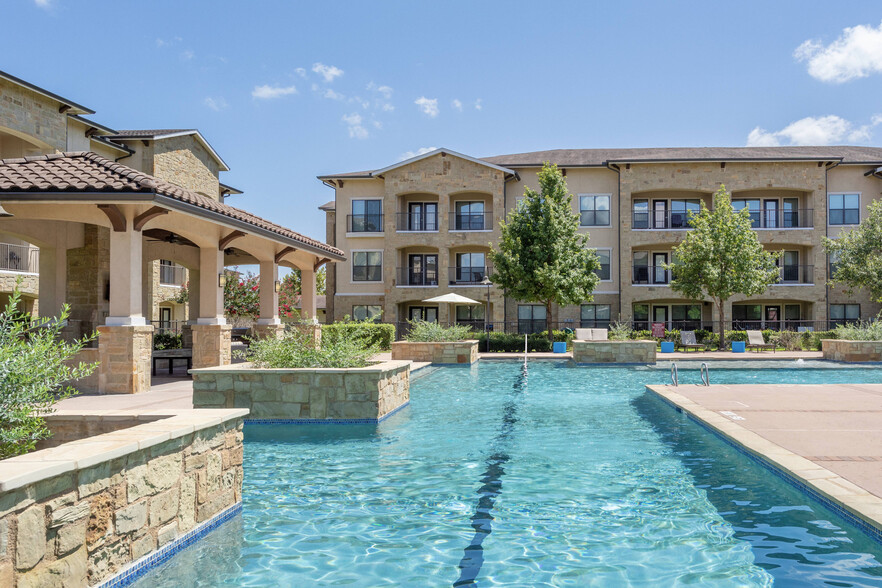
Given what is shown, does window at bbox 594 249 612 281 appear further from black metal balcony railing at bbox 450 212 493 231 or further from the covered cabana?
the covered cabana

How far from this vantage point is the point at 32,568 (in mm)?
3086

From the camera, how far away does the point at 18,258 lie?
90.8ft

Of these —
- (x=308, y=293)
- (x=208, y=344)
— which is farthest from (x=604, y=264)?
(x=208, y=344)

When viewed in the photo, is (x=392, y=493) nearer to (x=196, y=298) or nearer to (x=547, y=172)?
(x=196, y=298)

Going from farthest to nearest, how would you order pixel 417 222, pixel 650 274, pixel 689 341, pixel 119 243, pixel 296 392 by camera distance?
pixel 417 222, pixel 650 274, pixel 689 341, pixel 119 243, pixel 296 392

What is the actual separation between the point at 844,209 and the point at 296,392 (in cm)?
3372

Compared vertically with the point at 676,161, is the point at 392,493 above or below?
below

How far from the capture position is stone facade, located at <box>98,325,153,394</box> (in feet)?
37.2

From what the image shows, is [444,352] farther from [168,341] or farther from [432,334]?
[168,341]

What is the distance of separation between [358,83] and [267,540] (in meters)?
15.9

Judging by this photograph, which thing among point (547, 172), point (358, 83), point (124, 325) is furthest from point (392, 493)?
point (547, 172)

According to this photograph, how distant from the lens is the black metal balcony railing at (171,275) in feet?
115

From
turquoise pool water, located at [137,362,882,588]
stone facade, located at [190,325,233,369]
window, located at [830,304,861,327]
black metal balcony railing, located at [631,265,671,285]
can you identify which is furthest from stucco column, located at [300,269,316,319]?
window, located at [830,304,861,327]

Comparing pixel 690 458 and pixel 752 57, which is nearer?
pixel 690 458
